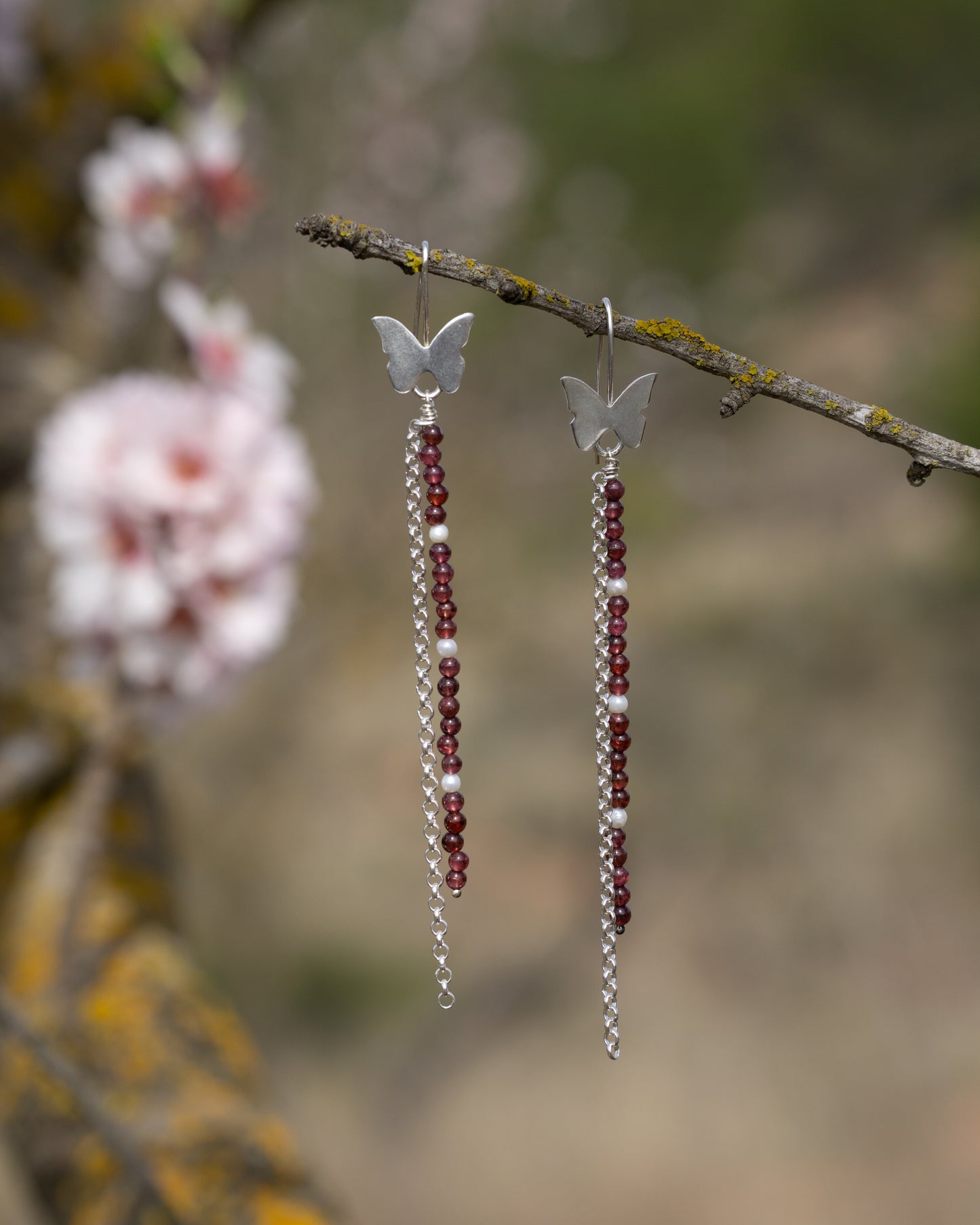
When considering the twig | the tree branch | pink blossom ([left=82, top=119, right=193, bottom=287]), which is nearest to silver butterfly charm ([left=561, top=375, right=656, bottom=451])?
the tree branch

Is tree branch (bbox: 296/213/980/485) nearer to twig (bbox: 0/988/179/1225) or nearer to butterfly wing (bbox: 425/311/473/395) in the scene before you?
butterfly wing (bbox: 425/311/473/395)

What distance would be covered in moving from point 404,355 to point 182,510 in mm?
591

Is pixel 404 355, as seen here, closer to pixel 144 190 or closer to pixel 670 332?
pixel 670 332

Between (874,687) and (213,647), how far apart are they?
3436mm

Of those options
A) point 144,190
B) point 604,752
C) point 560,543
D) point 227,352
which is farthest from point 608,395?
point 560,543

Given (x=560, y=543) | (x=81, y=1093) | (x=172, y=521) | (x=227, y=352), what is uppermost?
(x=560, y=543)

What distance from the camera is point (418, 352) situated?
671 millimetres

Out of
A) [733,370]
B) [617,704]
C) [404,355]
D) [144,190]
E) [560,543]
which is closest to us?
[733,370]

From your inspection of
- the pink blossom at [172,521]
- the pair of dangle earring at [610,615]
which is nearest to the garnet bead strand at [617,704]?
the pair of dangle earring at [610,615]

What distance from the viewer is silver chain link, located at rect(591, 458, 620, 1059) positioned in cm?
73

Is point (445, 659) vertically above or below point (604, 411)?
below

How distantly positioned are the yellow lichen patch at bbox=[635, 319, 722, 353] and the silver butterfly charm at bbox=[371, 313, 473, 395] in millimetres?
137

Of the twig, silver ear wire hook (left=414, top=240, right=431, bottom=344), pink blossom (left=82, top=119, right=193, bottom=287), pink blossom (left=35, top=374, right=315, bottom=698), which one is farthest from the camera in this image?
pink blossom (left=82, top=119, right=193, bottom=287)

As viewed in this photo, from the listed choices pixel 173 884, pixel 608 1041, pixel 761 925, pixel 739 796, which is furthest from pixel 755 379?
pixel 739 796
